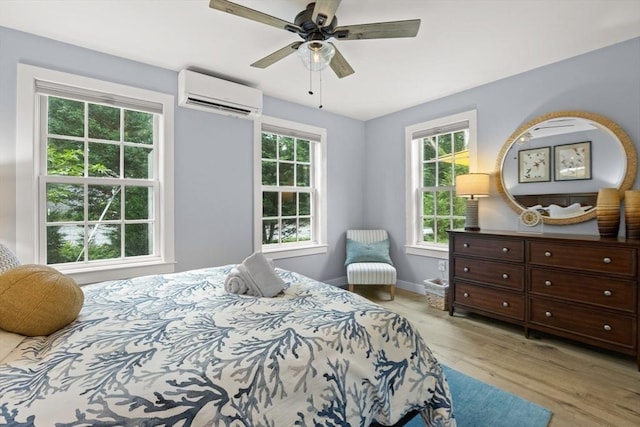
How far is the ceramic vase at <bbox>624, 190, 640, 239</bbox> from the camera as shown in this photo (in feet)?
7.43

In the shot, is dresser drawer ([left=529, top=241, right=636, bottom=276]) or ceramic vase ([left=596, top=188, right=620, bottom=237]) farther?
A: ceramic vase ([left=596, top=188, right=620, bottom=237])

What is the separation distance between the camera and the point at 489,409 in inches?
68.0

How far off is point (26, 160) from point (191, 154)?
1228mm

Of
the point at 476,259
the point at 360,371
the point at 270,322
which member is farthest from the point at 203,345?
the point at 476,259

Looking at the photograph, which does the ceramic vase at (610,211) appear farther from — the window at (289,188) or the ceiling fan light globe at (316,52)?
the window at (289,188)

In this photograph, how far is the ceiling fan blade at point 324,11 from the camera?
5.10 ft

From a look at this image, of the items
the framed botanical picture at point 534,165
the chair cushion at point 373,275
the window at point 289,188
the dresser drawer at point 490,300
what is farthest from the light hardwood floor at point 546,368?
the window at point 289,188

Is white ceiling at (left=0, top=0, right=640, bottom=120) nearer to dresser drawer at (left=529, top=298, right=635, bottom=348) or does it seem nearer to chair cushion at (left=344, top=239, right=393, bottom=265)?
chair cushion at (left=344, top=239, right=393, bottom=265)

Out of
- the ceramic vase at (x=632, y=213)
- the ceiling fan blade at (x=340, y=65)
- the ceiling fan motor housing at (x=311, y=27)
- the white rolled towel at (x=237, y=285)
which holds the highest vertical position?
the ceiling fan motor housing at (x=311, y=27)

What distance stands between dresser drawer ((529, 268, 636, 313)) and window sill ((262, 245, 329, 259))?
2.37 m

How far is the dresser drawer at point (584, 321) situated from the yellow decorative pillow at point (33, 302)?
3259 mm

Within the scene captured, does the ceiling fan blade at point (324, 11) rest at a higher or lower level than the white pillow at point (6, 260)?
higher

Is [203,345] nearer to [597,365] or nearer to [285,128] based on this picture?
[597,365]

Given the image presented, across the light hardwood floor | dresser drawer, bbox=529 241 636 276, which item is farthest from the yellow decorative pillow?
dresser drawer, bbox=529 241 636 276
